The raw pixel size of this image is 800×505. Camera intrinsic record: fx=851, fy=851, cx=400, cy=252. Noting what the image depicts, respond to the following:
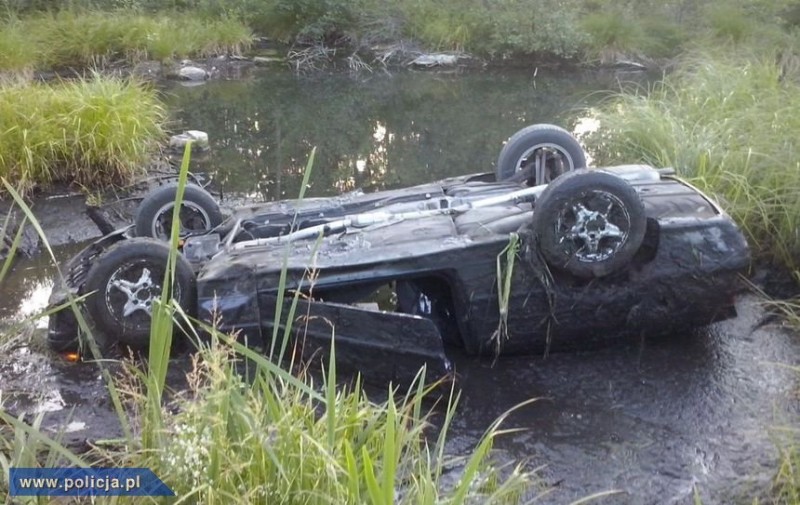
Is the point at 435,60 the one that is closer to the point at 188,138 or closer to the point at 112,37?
the point at 112,37

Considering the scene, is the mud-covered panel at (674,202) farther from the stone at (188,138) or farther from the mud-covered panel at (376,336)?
the stone at (188,138)

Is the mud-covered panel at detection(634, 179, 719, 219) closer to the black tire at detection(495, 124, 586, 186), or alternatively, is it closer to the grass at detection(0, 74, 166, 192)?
the black tire at detection(495, 124, 586, 186)

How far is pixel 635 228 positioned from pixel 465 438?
1488 millimetres

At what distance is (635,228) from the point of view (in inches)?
186

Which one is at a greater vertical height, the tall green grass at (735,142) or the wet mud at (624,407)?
the tall green grass at (735,142)

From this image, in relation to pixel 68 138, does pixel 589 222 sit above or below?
above

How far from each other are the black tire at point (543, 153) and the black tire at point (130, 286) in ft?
8.53

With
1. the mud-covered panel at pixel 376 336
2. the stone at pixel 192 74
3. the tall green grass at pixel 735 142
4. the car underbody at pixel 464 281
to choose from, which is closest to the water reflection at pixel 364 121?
the stone at pixel 192 74

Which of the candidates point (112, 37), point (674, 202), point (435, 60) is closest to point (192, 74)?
point (112, 37)

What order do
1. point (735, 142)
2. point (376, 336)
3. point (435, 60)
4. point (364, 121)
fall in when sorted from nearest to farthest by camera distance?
point (376, 336), point (735, 142), point (364, 121), point (435, 60)

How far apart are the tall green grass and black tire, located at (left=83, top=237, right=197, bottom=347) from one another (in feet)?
12.7

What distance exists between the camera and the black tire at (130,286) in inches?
188

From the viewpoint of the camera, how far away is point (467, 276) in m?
4.79

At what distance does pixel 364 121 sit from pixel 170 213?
7925 millimetres
